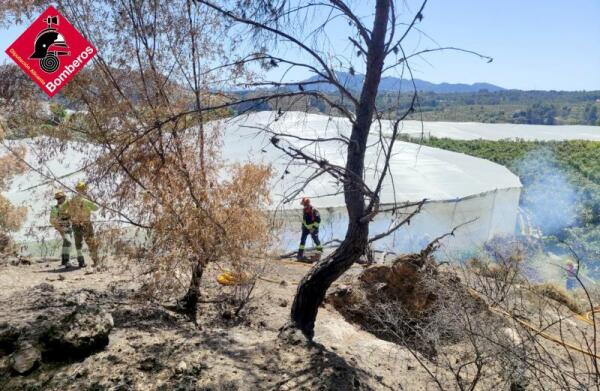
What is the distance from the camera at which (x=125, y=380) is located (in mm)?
2941

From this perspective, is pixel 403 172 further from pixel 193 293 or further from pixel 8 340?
pixel 8 340

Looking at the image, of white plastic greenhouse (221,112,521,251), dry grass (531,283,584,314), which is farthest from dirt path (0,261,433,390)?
dry grass (531,283,584,314)

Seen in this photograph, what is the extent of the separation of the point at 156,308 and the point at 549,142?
33.9 meters

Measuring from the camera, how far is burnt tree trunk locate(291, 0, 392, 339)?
377 centimetres

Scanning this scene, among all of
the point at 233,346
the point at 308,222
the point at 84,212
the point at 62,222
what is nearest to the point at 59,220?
the point at 62,222

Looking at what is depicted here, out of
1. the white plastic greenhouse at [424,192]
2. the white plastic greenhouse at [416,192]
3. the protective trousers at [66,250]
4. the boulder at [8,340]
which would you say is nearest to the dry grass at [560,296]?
the white plastic greenhouse at [424,192]

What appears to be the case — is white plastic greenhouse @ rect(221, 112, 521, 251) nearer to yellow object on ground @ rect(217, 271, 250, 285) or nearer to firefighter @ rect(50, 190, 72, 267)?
yellow object on ground @ rect(217, 271, 250, 285)

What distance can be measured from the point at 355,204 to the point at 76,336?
2.34 m

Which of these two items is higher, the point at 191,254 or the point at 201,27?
the point at 201,27

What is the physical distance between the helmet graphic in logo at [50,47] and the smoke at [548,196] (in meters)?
19.3

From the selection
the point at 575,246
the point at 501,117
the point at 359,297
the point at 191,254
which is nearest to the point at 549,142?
the point at 575,246

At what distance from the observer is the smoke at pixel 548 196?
2125 cm

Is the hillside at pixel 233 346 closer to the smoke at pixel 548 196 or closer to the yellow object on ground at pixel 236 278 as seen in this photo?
the yellow object on ground at pixel 236 278

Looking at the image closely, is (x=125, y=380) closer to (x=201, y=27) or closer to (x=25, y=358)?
(x=25, y=358)
